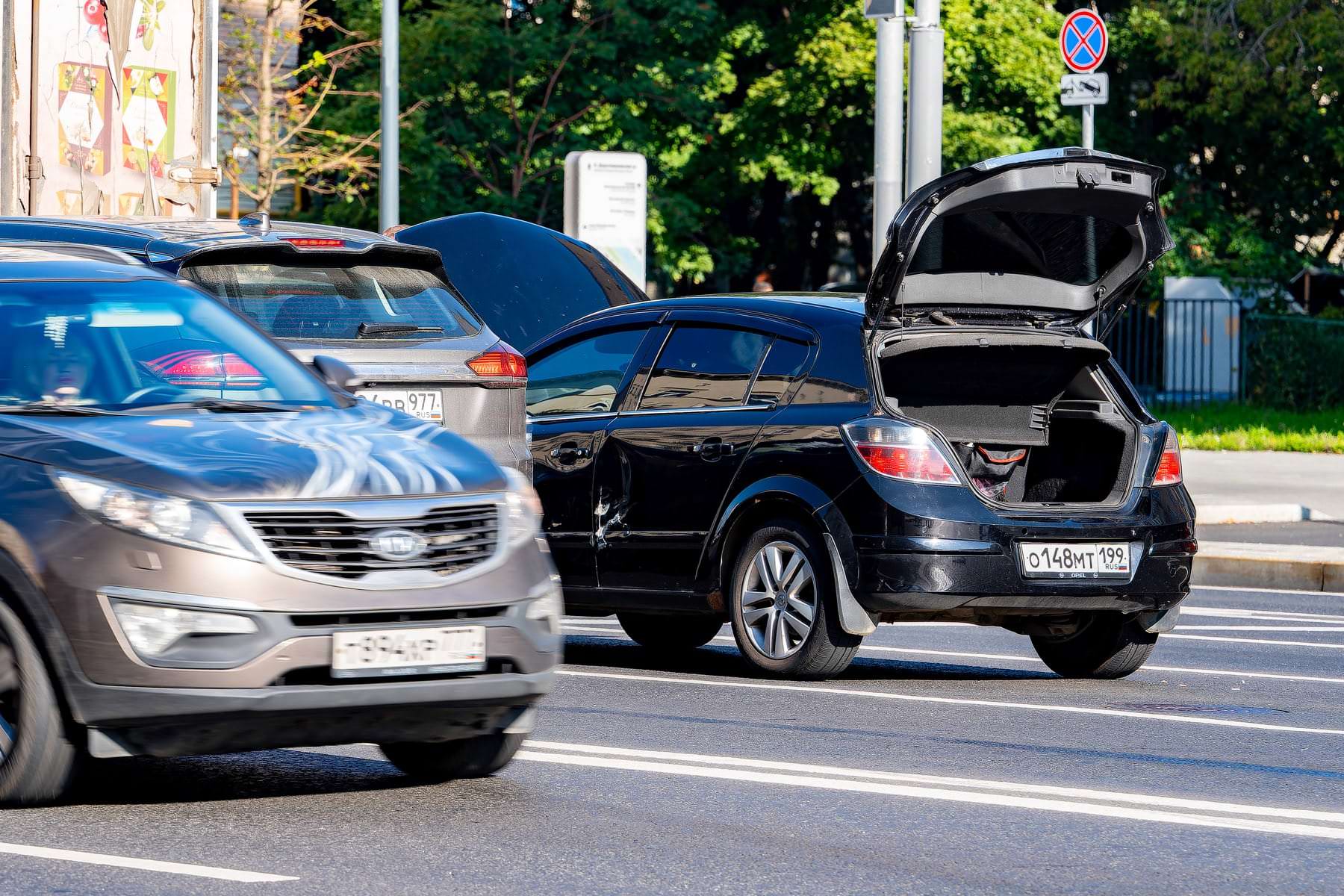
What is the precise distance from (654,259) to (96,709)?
30.7m

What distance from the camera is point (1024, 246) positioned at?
9820 mm

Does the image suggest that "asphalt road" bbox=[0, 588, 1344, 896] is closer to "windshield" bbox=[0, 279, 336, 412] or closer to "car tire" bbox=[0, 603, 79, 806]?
"car tire" bbox=[0, 603, 79, 806]

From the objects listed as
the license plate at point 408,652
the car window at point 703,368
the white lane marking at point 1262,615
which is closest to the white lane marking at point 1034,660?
the white lane marking at point 1262,615

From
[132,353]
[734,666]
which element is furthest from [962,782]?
[734,666]

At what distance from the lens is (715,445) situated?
31.8 ft

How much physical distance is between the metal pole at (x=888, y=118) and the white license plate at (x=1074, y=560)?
24.7ft

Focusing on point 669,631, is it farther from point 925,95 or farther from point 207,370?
point 925,95

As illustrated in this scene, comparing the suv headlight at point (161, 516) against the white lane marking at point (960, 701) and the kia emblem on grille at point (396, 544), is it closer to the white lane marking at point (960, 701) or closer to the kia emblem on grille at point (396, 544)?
the kia emblem on grille at point (396, 544)

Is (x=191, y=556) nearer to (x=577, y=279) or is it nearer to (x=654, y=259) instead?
(x=577, y=279)

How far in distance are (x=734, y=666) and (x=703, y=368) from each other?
136cm

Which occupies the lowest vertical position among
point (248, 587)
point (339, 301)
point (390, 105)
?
point (248, 587)

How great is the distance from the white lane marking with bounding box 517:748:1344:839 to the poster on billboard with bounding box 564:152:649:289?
11156mm

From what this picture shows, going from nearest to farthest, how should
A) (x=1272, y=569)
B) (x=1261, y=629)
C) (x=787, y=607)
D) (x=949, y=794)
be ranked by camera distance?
(x=949, y=794) → (x=787, y=607) → (x=1261, y=629) → (x=1272, y=569)

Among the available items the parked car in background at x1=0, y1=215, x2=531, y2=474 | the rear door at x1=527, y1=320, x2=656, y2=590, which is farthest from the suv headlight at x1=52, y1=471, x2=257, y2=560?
the rear door at x1=527, y1=320, x2=656, y2=590
